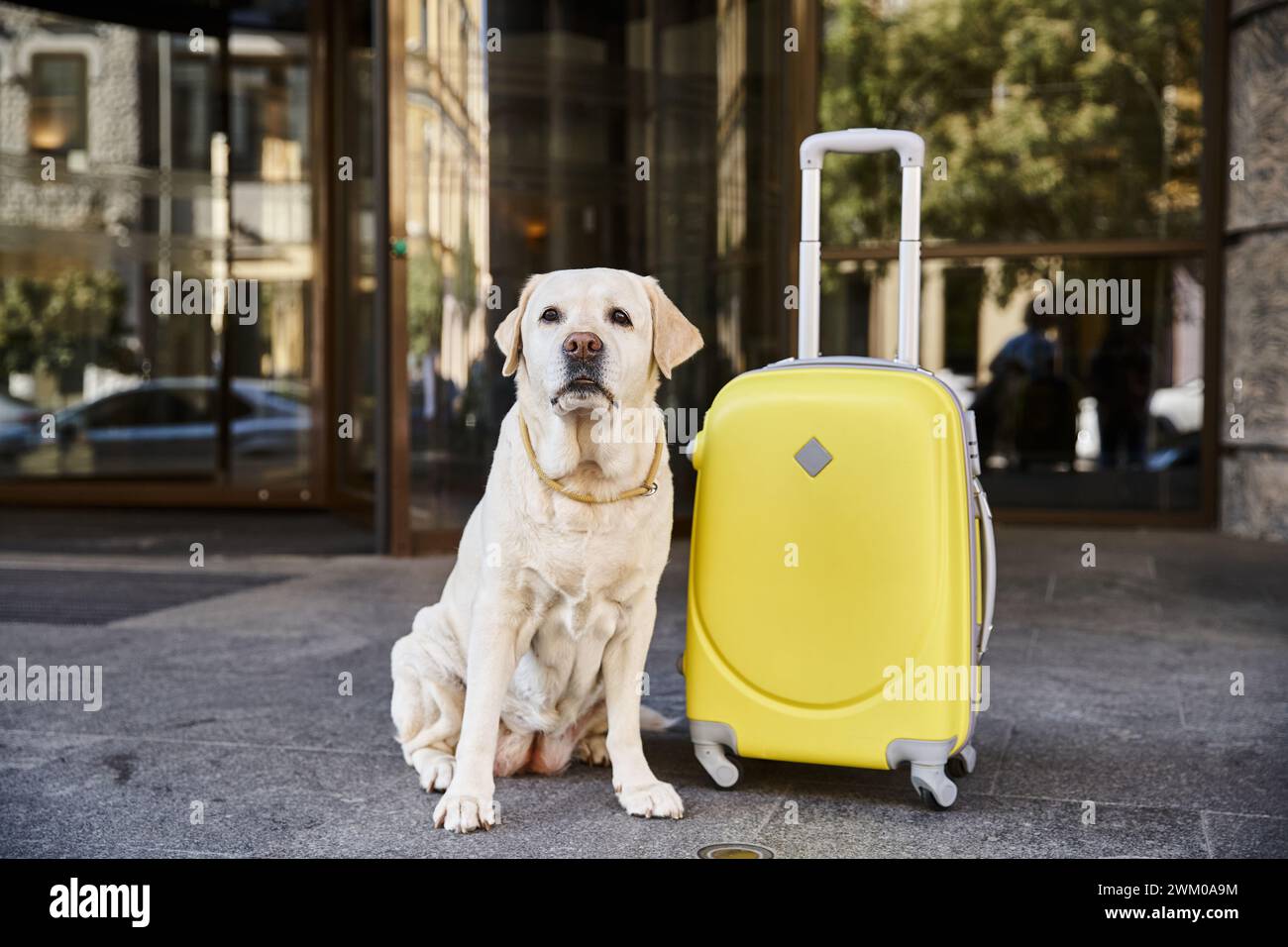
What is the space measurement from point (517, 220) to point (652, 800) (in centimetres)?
556

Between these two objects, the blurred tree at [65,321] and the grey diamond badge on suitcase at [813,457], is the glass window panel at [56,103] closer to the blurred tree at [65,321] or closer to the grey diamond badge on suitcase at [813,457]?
the blurred tree at [65,321]

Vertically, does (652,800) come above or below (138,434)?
below

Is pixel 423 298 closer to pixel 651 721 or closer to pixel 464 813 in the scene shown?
pixel 651 721

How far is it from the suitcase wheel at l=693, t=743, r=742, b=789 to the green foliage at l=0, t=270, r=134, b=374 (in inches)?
377

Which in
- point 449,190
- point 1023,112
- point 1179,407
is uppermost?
Answer: point 1023,112

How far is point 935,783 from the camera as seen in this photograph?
3.40 metres

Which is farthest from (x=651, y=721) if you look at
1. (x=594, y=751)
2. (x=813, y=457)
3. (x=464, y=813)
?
(x=813, y=457)

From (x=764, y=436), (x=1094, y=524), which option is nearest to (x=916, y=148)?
(x=764, y=436)

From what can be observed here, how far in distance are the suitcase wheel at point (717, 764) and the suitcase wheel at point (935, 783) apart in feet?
1.56

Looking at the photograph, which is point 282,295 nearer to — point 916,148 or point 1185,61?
point 1185,61

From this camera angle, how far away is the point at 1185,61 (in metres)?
9.75

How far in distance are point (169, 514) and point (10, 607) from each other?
14.6 ft

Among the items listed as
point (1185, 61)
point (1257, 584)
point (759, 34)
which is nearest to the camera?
point (1257, 584)

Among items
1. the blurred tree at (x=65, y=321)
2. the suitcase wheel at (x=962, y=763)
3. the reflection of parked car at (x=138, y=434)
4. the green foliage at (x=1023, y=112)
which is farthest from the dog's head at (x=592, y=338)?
the blurred tree at (x=65, y=321)
